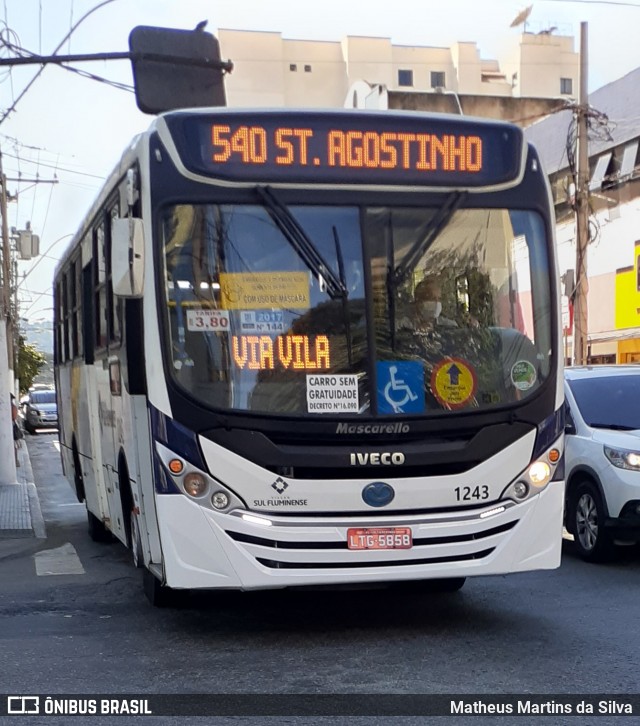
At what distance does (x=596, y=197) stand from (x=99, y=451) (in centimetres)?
2536

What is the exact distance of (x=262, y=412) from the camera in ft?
21.9

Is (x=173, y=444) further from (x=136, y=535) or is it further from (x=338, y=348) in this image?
(x=136, y=535)

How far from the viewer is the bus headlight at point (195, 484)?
6.61 m

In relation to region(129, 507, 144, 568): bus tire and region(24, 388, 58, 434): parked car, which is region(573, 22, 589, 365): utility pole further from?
region(24, 388, 58, 434): parked car

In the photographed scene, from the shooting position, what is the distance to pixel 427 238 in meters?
6.98

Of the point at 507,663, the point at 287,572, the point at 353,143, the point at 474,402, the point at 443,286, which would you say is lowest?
the point at 507,663

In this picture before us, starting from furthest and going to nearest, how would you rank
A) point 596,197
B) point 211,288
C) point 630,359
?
point 596,197 → point 630,359 → point 211,288

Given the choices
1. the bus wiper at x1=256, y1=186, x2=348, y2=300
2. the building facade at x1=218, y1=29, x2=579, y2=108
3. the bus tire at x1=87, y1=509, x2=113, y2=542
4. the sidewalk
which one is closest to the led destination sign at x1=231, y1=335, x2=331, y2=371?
the bus wiper at x1=256, y1=186, x2=348, y2=300

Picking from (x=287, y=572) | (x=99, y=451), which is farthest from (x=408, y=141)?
(x=99, y=451)

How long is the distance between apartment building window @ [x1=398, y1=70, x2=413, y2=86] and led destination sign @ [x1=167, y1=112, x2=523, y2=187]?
207 feet

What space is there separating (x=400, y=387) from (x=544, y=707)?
2126 mm

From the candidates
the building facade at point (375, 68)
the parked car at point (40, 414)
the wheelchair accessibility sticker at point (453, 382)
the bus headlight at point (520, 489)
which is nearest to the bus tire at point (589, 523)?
the bus headlight at point (520, 489)

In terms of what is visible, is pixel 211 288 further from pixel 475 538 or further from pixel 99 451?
pixel 99 451

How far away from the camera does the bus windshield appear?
6.71m
